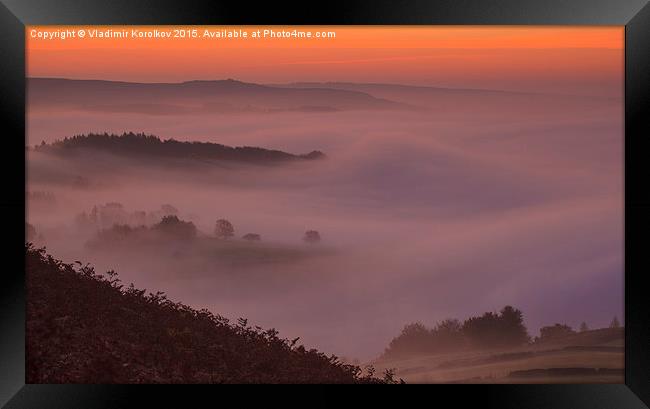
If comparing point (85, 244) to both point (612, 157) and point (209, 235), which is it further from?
point (612, 157)

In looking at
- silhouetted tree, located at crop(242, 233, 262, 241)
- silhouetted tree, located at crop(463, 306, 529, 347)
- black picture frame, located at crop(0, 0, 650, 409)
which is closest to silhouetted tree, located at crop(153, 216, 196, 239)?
silhouetted tree, located at crop(242, 233, 262, 241)

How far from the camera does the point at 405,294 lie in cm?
544

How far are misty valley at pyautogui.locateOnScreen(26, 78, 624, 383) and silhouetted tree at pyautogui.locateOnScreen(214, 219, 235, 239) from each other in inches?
0.5

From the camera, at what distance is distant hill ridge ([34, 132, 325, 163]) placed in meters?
5.44

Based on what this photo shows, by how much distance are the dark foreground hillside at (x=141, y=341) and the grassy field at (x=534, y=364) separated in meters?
0.31

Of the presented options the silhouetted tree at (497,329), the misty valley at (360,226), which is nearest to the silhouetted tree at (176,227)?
the misty valley at (360,226)

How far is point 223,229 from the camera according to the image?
545 cm

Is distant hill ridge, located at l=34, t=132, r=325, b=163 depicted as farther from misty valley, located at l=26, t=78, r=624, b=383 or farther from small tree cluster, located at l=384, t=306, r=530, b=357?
small tree cluster, located at l=384, t=306, r=530, b=357

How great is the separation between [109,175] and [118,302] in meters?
1.07

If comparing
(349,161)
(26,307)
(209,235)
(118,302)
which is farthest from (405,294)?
(26,307)

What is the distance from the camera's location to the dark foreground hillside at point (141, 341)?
5.39 meters

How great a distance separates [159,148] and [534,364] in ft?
12.0

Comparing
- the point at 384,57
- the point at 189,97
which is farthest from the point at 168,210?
the point at 384,57

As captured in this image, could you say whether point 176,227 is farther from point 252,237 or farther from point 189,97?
point 189,97
